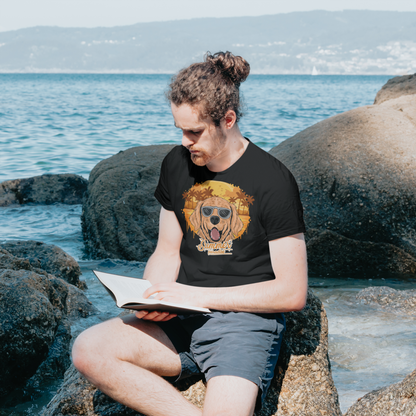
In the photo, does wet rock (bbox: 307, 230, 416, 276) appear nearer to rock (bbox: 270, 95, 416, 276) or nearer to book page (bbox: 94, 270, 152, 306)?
rock (bbox: 270, 95, 416, 276)

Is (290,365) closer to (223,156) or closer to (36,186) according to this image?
(223,156)

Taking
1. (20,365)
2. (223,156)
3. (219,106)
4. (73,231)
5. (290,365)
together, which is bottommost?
(73,231)

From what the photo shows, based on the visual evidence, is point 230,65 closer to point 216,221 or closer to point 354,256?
point 216,221

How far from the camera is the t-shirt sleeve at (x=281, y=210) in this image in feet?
8.52

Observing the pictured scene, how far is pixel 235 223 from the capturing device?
277 centimetres

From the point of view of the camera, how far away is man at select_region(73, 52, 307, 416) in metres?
2.45

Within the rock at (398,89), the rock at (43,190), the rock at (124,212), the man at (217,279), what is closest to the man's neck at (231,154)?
the man at (217,279)

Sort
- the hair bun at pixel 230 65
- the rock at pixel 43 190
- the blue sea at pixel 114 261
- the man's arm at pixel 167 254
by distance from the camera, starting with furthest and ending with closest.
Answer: the rock at pixel 43 190, the blue sea at pixel 114 261, the man's arm at pixel 167 254, the hair bun at pixel 230 65

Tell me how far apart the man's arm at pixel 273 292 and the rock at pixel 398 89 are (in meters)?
6.99

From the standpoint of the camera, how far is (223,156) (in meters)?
2.84

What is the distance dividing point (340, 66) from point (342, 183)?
206156mm

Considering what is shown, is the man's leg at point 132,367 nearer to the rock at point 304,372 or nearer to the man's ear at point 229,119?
the rock at point 304,372

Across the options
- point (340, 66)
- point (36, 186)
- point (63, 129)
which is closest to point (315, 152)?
point (36, 186)

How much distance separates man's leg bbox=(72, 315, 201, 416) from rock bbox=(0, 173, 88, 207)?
326 inches
